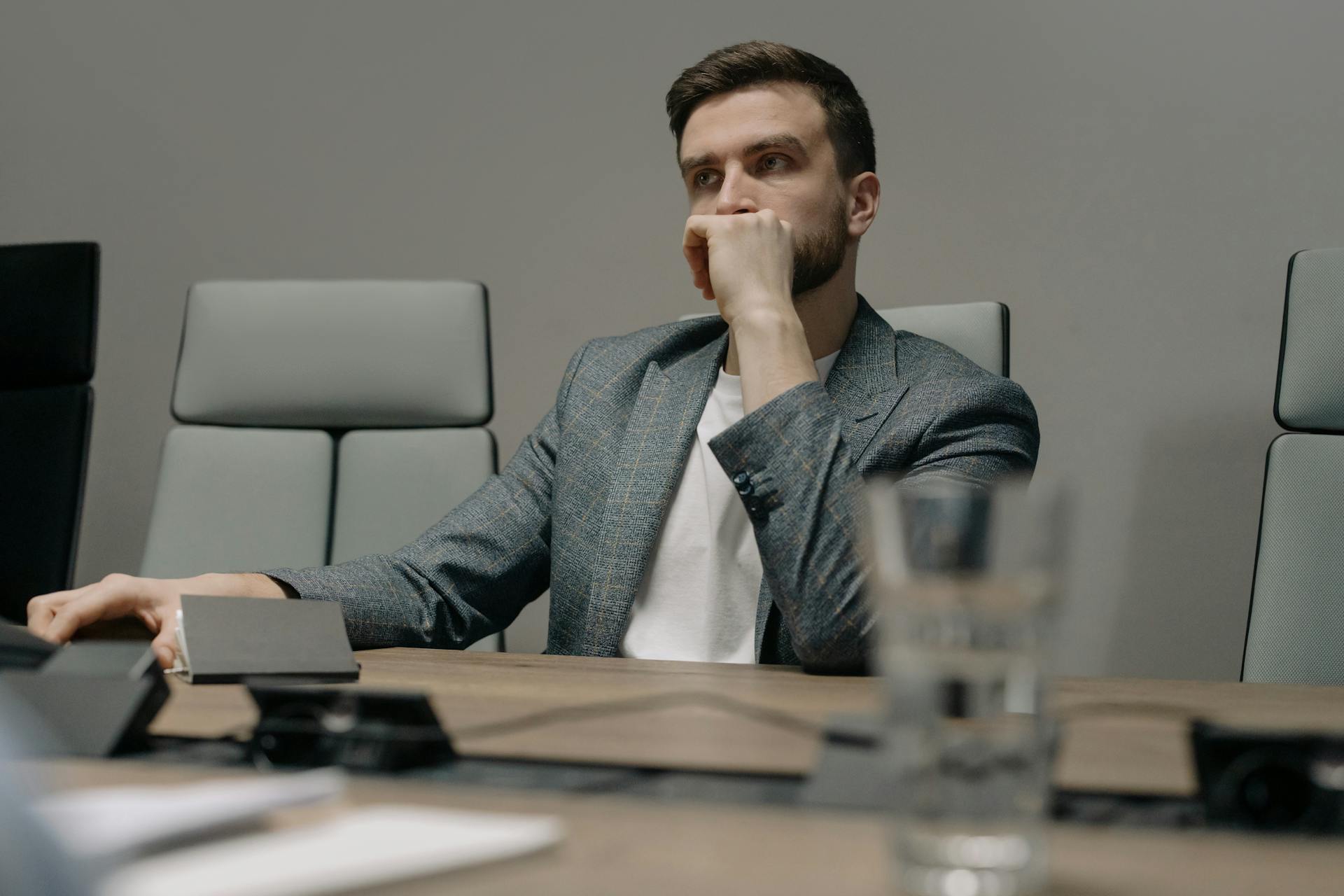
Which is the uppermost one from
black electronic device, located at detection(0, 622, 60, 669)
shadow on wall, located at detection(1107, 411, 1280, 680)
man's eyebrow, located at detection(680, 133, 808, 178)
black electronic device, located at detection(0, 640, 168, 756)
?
man's eyebrow, located at detection(680, 133, 808, 178)

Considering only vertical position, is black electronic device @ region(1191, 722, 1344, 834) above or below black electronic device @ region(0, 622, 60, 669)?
above

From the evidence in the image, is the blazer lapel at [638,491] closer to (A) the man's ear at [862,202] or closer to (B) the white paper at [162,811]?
(A) the man's ear at [862,202]

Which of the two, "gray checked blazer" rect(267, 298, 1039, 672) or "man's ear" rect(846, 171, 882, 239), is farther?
"man's ear" rect(846, 171, 882, 239)

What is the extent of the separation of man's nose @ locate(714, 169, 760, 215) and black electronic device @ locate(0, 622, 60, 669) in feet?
2.98

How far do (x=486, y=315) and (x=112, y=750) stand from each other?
1.36 metres

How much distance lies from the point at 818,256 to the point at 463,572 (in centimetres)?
58

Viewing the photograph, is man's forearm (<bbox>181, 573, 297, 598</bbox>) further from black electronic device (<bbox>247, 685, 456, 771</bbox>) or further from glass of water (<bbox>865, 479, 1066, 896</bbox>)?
glass of water (<bbox>865, 479, 1066, 896</bbox>)

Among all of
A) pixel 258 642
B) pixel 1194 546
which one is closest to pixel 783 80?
pixel 258 642

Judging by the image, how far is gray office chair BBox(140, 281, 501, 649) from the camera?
5.97 ft

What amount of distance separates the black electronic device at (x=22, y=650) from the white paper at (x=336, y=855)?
419 mm

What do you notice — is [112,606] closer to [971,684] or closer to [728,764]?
[728,764]

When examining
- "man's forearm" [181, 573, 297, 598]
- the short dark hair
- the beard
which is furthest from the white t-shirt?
the short dark hair

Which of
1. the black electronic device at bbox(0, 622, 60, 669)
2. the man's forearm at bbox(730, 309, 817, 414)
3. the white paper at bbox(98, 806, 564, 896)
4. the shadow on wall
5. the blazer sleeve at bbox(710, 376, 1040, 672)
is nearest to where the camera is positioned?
the white paper at bbox(98, 806, 564, 896)

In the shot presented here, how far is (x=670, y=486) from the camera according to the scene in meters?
1.27
